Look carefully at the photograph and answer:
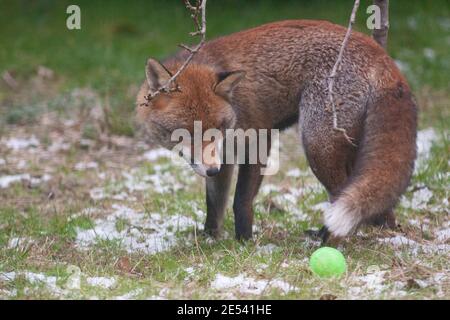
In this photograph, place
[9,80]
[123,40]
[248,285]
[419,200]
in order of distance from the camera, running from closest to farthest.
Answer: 1. [248,285]
2. [419,200]
3. [9,80]
4. [123,40]

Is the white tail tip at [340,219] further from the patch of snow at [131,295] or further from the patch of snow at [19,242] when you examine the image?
the patch of snow at [19,242]

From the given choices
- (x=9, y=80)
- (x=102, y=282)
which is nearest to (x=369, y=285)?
(x=102, y=282)

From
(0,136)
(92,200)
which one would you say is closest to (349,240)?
(92,200)

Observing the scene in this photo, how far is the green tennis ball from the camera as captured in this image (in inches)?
194

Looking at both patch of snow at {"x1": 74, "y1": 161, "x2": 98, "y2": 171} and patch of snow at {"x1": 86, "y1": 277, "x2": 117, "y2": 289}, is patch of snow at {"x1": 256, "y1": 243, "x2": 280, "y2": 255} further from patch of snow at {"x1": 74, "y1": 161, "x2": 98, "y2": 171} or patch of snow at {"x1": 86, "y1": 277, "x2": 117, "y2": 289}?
patch of snow at {"x1": 74, "y1": 161, "x2": 98, "y2": 171}

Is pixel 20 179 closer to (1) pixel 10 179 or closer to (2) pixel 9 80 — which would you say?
(1) pixel 10 179

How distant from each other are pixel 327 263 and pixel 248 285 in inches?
22.4

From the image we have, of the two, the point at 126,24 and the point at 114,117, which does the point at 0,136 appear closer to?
the point at 114,117

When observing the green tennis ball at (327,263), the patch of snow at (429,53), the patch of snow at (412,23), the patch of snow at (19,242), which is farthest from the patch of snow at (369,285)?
the patch of snow at (412,23)

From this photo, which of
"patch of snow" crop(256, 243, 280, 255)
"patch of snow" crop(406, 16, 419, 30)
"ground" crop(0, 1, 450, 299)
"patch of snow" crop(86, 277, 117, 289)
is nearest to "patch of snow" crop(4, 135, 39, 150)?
"ground" crop(0, 1, 450, 299)

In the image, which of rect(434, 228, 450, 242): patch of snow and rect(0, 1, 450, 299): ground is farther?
rect(434, 228, 450, 242): patch of snow

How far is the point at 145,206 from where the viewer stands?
23.6 feet

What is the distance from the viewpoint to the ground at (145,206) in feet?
15.9

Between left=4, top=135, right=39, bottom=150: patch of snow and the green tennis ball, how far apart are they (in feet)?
18.1
